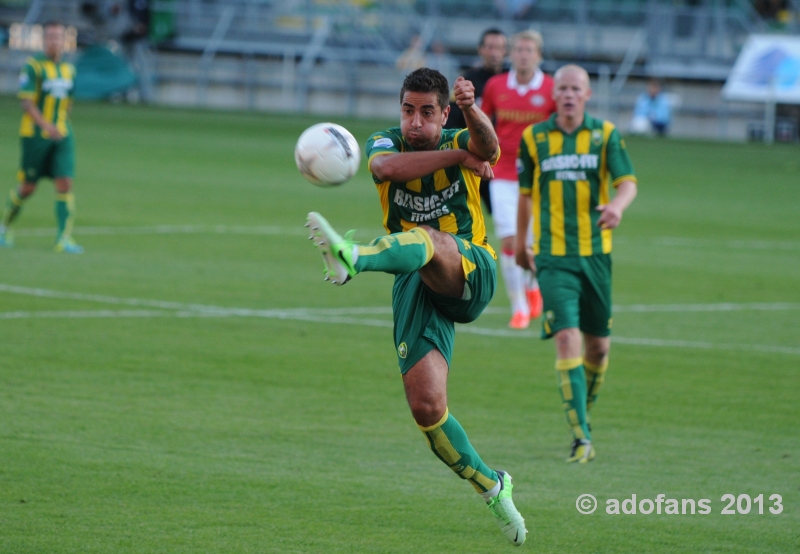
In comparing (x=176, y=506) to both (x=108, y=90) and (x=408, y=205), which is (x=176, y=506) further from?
(x=108, y=90)

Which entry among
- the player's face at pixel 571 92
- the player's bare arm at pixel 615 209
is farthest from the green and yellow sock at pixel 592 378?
the player's face at pixel 571 92

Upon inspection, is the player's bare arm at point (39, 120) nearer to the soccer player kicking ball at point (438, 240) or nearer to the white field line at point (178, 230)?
the white field line at point (178, 230)

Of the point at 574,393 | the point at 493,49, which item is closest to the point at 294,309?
the point at 493,49

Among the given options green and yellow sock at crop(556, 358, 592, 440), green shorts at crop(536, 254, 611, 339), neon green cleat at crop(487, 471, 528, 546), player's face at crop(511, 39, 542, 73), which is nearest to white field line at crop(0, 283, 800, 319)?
player's face at crop(511, 39, 542, 73)

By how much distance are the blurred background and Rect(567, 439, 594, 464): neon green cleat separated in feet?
100

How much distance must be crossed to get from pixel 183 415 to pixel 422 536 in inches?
100

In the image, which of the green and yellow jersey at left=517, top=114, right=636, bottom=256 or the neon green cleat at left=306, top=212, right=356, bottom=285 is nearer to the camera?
the neon green cleat at left=306, top=212, right=356, bottom=285

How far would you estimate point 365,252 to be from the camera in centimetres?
505

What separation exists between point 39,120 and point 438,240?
1004cm

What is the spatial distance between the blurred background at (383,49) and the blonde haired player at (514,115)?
26.5m

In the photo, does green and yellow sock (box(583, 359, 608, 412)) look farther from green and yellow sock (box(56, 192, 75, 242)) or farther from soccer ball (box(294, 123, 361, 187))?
green and yellow sock (box(56, 192, 75, 242))

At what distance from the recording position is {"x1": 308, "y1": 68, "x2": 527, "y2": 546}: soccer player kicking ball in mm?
5523

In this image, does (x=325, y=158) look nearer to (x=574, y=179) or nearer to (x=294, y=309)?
(x=574, y=179)

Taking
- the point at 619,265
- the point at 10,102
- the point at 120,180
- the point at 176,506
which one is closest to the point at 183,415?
the point at 176,506
